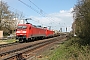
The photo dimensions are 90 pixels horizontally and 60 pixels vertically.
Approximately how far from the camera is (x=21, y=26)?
129ft

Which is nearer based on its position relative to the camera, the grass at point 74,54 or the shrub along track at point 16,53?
the grass at point 74,54

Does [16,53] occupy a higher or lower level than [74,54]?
lower

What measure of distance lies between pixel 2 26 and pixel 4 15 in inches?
155

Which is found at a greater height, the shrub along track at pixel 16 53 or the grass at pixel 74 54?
the grass at pixel 74 54

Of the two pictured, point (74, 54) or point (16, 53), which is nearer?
point (74, 54)

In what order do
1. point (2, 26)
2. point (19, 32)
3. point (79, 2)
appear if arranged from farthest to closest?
point (2, 26) < point (19, 32) < point (79, 2)

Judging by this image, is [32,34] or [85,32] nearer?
[85,32]

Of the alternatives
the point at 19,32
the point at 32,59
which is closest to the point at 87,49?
the point at 32,59

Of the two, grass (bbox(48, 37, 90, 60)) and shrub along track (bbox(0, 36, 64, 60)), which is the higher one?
grass (bbox(48, 37, 90, 60))

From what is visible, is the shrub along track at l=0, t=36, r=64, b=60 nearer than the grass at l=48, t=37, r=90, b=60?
No

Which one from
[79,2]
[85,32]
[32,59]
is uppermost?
[79,2]

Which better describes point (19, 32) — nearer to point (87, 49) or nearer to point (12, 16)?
point (87, 49)

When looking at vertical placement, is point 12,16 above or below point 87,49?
above

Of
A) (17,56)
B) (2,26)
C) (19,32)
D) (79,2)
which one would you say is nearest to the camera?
(17,56)
